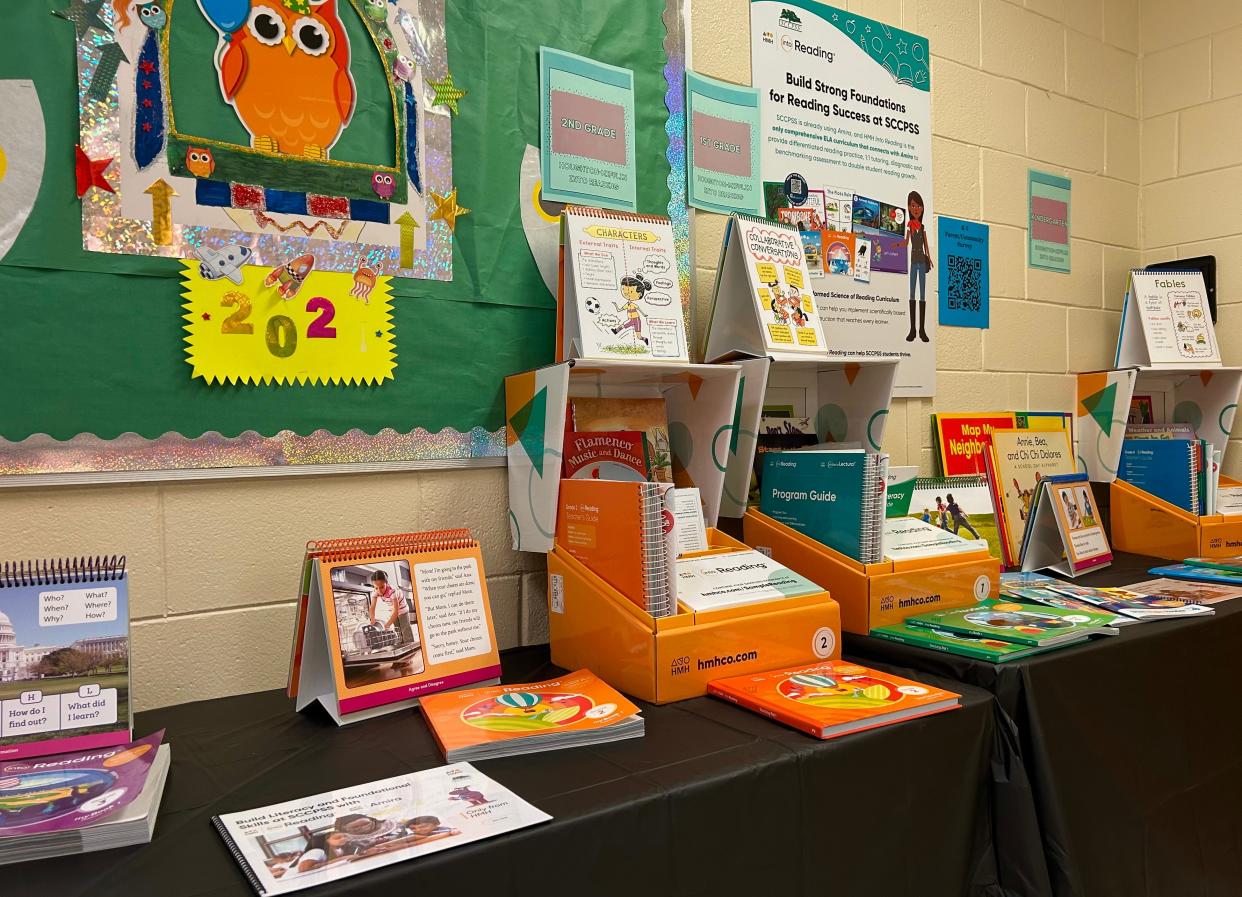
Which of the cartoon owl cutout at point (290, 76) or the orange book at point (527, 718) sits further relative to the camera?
the cartoon owl cutout at point (290, 76)

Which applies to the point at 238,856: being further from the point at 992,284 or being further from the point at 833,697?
the point at 992,284

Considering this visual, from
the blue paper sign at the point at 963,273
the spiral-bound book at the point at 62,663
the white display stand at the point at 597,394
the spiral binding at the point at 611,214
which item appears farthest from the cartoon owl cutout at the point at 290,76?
the blue paper sign at the point at 963,273

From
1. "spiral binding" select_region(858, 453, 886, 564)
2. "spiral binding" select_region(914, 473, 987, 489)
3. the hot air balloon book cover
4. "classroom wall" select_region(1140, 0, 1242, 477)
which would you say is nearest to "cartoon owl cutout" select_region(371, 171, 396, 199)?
the hot air balloon book cover

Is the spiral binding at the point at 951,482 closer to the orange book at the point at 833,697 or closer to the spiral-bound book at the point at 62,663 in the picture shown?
the orange book at the point at 833,697

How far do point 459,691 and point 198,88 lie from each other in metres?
1.07

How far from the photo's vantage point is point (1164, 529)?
2.47 meters

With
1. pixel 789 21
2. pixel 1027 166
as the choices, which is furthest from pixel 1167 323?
pixel 789 21

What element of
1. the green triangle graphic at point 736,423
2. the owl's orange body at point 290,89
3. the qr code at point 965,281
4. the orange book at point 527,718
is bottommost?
the orange book at point 527,718

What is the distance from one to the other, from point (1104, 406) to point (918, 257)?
2.68ft

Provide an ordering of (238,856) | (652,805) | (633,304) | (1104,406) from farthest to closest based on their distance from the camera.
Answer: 1. (1104,406)
2. (633,304)
3. (652,805)
4. (238,856)

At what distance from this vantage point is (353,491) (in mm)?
1575

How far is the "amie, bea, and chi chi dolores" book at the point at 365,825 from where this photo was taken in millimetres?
834

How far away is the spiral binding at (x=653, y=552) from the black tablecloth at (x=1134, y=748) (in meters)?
0.51

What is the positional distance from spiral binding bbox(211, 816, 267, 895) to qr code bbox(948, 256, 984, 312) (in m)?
2.31
